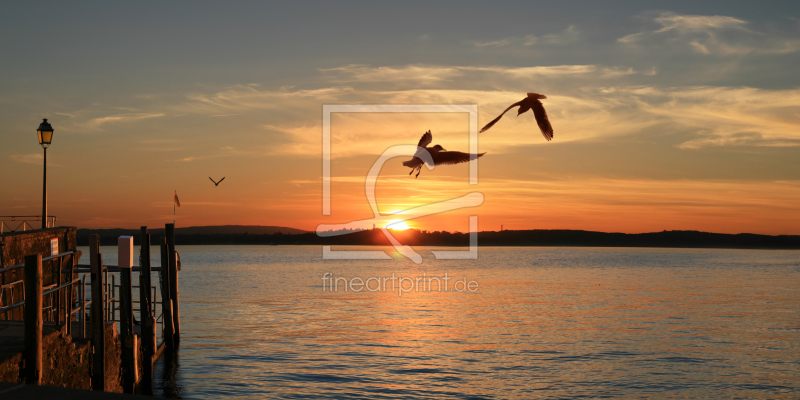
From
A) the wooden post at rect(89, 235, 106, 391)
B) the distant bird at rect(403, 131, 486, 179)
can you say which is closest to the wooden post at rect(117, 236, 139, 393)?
the wooden post at rect(89, 235, 106, 391)

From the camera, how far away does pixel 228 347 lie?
26.0 metres

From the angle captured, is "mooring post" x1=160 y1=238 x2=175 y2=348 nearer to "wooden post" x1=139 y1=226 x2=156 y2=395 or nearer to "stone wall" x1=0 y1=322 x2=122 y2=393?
"wooden post" x1=139 y1=226 x2=156 y2=395

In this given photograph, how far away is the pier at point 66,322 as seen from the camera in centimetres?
856

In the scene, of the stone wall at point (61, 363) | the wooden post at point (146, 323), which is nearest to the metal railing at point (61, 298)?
the stone wall at point (61, 363)

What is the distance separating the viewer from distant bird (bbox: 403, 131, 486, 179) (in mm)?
7828

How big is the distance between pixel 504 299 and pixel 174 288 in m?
33.7

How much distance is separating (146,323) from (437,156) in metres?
13.8

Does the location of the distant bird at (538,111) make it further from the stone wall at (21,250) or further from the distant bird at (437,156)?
the stone wall at (21,250)

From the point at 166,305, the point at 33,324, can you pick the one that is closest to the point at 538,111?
the point at 33,324

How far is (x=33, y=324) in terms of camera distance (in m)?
8.55

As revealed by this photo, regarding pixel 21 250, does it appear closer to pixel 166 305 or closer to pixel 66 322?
pixel 66 322

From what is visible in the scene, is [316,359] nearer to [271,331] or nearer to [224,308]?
[271,331]

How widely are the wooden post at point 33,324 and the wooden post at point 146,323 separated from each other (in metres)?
9.09

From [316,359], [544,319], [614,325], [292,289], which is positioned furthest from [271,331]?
[292,289]
